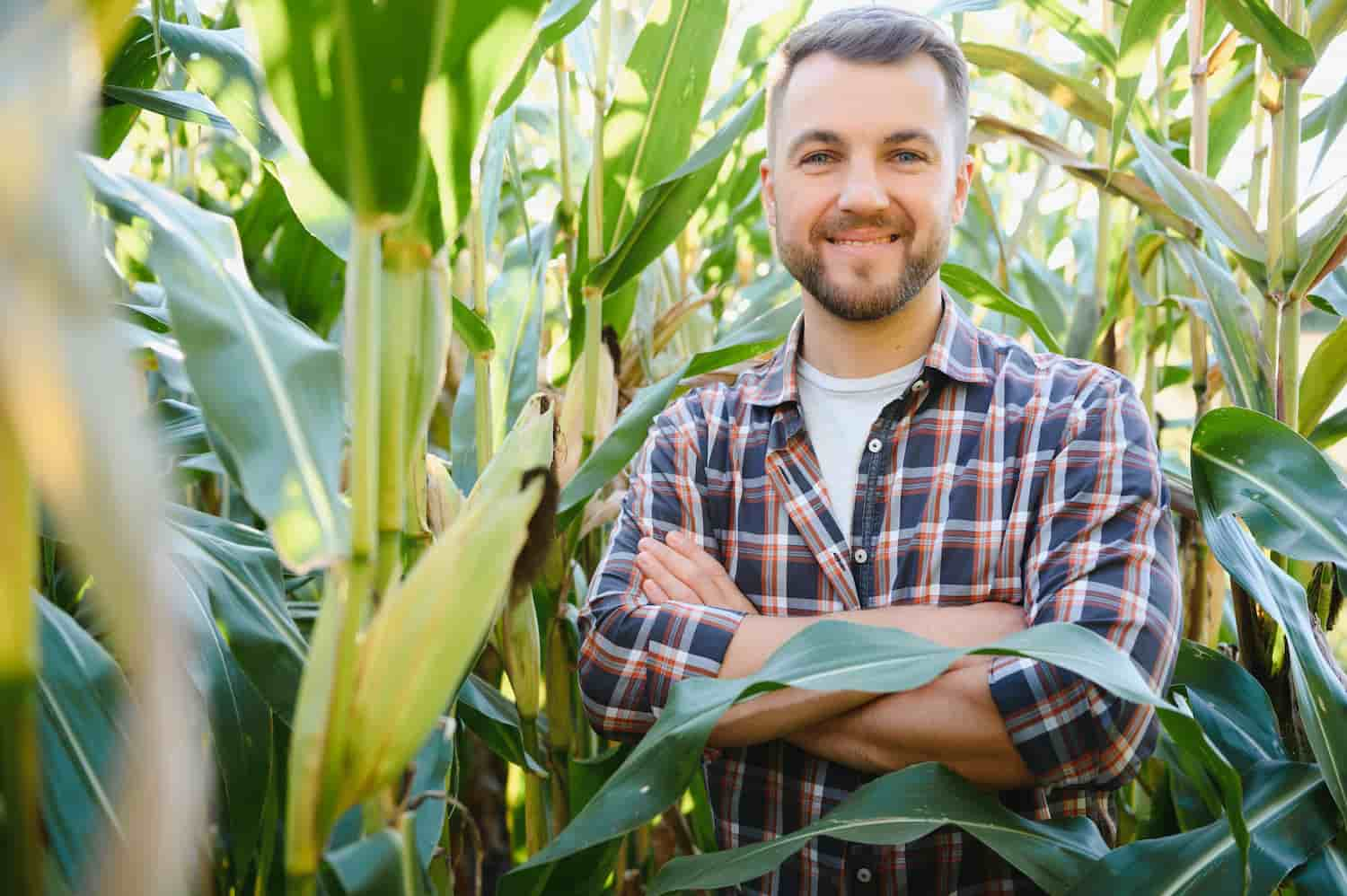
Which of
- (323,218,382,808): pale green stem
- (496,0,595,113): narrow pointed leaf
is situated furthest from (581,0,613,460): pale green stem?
(323,218,382,808): pale green stem

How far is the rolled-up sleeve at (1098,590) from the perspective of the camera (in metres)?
0.87

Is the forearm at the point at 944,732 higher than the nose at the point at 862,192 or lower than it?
lower

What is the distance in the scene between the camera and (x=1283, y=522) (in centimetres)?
89

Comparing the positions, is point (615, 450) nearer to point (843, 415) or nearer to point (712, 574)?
point (712, 574)

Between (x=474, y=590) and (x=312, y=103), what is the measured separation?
9.3 inches

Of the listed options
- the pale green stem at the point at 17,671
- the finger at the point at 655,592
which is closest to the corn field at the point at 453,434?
the pale green stem at the point at 17,671

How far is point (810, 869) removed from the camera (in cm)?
101

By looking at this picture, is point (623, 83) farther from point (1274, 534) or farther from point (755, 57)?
point (1274, 534)

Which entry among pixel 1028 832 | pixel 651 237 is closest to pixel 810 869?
pixel 1028 832

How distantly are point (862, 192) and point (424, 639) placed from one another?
77 centimetres

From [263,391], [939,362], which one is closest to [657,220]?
[939,362]

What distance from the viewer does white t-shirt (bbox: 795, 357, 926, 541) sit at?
3.67ft

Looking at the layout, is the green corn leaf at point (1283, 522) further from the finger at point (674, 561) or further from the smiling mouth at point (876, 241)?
the finger at point (674, 561)

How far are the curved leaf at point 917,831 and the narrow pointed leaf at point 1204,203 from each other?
23.6 inches
